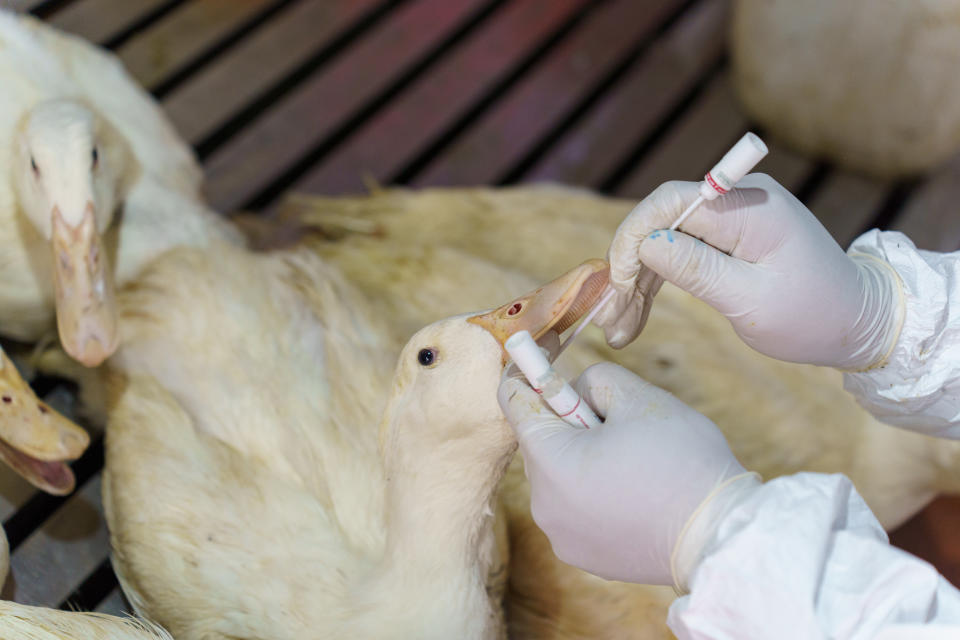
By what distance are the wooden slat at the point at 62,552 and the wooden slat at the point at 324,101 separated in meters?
→ 1.06

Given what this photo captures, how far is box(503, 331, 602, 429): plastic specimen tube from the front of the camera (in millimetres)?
1147

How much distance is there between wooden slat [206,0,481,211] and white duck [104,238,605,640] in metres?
0.81

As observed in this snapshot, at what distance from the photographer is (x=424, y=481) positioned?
139 cm

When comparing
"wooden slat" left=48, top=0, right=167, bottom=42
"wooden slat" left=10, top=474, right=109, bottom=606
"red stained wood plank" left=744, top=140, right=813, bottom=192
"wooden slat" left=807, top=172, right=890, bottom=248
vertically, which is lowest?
"wooden slat" left=807, top=172, right=890, bottom=248

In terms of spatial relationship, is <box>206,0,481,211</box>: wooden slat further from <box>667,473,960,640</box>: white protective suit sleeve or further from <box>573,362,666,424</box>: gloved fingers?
<box>667,473,960,640</box>: white protective suit sleeve

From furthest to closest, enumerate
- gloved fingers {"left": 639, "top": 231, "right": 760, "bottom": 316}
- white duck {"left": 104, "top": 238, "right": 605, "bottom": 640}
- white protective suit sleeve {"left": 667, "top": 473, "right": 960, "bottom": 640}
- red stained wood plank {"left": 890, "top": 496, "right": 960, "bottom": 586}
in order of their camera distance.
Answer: red stained wood plank {"left": 890, "top": 496, "right": 960, "bottom": 586}, white duck {"left": 104, "top": 238, "right": 605, "bottom": 640}, gloved fingers {"left": 639, "top": 231, "right": 760, "bottom": 316}, white protective suit sleeve {"left": 667, "top": 473, "right": 960, "bottom": 640}

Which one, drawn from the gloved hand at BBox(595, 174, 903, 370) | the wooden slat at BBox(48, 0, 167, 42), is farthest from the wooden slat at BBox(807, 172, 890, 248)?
the wooden slat at BBox(48, 0, 167, 42)

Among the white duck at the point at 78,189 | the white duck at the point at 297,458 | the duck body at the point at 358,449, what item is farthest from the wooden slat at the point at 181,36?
the white duck at the point at 297,458

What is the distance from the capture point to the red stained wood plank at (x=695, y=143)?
3.03 metres

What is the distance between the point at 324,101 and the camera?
2.92 m

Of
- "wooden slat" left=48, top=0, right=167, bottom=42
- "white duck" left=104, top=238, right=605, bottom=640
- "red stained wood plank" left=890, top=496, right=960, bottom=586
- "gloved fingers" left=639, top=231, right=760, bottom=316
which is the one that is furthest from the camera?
"wooden slat" left=48, top=0, right=167, bottom=42

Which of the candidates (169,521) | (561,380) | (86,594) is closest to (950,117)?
(561,380)

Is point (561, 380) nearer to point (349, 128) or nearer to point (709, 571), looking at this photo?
point (709, 571)

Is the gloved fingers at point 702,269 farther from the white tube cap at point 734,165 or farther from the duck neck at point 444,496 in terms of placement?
the duck neck at point 444,496
